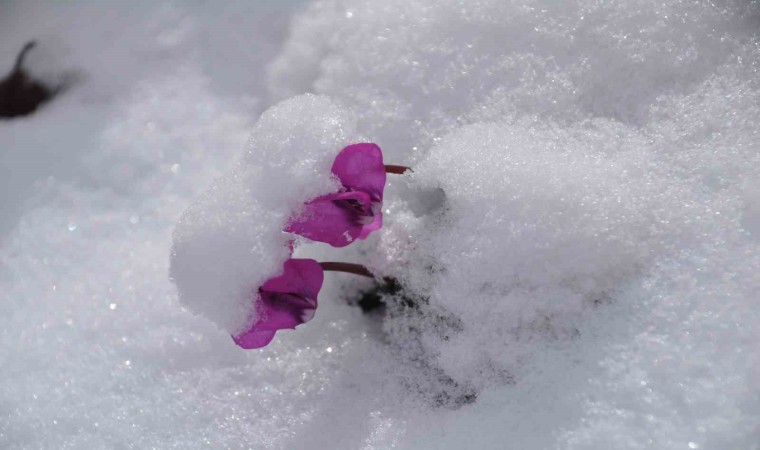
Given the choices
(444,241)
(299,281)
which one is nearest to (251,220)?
(299,281)

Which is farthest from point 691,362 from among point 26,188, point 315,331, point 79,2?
point 79,2

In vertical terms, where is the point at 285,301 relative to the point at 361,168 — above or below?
below

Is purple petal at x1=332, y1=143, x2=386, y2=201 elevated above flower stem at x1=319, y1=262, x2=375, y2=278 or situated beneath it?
elevated above

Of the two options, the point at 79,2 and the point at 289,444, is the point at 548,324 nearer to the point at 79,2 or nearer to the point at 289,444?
the point at 289,444

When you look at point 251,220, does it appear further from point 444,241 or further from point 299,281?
point 444,241

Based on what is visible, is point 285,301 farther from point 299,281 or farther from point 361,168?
point 361,168
